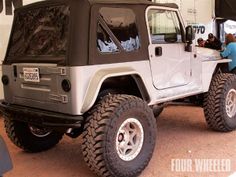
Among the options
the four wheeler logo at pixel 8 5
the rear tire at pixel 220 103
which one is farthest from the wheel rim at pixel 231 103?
the four wheeler logo at pixel 8 5

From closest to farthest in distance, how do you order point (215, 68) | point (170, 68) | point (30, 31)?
point (30, 31), point (170, 68), point (215, 68)

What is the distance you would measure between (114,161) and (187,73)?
1838mm

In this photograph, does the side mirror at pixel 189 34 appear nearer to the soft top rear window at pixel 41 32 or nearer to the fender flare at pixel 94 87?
the fender flare at pixel 94 87

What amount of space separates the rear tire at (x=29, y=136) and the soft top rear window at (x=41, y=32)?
89 centimetres

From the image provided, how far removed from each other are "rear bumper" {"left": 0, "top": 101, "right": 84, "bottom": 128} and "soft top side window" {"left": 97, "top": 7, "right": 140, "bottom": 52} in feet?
2.55

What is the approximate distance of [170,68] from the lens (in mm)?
4520

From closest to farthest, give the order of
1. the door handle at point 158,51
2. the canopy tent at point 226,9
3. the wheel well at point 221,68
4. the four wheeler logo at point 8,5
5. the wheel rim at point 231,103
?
the door handle at point 158,51 < the wheel rim at point 231,103 < the wheel well at point 221,68 < the four wheeler logo at point 8,5 < the canopy tent at point 226,9

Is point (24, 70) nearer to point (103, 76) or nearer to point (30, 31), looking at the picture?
point (30, 31)

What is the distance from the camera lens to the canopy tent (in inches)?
439

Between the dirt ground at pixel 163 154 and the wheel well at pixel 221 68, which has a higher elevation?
the wheel well at pixel 221 68

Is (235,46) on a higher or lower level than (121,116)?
higher

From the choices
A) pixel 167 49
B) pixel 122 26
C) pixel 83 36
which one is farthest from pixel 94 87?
pixel 167 49

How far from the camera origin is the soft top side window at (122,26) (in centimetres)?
383

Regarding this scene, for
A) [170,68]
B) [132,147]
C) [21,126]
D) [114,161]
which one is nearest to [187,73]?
[170,68]
